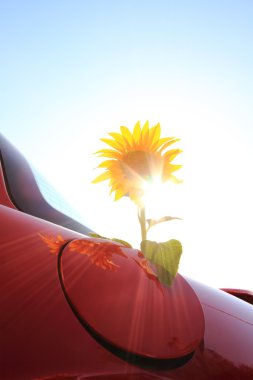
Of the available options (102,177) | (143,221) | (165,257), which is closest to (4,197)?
(102,177)

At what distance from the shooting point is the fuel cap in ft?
1.70

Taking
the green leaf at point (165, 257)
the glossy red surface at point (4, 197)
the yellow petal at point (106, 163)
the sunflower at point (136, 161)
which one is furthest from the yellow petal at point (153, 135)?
the glossy red surface at point (4, 197)

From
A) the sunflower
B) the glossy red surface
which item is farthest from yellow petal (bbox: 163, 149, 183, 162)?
the glossy red surface

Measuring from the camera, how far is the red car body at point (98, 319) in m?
0.48

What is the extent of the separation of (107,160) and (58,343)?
0.48m

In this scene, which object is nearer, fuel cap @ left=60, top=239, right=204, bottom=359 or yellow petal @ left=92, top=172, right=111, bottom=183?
fuel cap @ left=60, top=239, right=204, bottom=359

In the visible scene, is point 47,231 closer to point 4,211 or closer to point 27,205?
point 4,211

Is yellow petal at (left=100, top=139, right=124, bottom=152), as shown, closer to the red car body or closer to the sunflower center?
the sunflower center

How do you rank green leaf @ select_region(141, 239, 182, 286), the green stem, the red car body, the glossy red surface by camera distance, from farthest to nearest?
the glossy red surface
the green stem
green leaf @ select_region(141, 239, 182, 286)
the red car body

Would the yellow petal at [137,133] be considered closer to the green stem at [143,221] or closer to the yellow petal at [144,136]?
the yellow petal at [144,136]

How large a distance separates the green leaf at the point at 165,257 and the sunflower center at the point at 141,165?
18cm

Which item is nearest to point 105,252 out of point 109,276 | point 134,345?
point 109,276

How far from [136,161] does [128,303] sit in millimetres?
378

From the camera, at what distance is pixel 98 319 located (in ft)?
1.71
